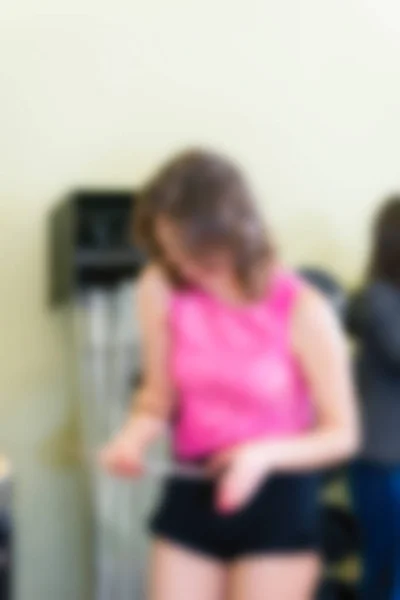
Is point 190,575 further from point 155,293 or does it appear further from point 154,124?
point 154,124

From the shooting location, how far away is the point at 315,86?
2.22 m

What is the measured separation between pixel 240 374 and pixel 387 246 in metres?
0.53

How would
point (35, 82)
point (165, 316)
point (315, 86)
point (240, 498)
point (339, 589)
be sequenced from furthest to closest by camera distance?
point (315, 86)
point (35, 82)
point (339, 589)
point (165, 316)
point (240, 498)

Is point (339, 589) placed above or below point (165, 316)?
below

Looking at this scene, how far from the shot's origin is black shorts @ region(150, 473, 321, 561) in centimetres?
129

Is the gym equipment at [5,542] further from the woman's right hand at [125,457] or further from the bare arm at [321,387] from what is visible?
the bare arm at [321,387]

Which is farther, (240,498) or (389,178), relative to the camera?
(389,178)

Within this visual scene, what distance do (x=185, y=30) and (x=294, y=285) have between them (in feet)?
3.32

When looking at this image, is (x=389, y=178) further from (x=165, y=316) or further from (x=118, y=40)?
(x=165, y=316)

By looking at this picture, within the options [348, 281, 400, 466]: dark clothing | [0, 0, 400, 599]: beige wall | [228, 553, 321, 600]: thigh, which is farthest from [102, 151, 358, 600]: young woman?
[0, 0, 400, 599]: beige wall

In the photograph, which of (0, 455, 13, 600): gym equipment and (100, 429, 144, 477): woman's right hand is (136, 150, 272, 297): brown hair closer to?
(100, 429, 144, 477): woman's right hand

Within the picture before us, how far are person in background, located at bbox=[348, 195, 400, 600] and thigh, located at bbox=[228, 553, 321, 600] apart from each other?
13.8 inches

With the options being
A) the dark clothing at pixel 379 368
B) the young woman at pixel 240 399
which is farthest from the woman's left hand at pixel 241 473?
the dark clothing at pixel 379 368

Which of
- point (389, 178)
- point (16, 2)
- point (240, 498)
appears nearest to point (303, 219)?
point (389, 178)
